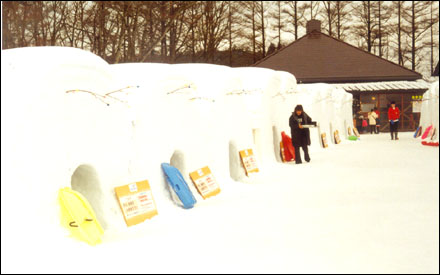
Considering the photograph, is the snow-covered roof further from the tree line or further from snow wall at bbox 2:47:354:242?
snow wall at bbox 2:47:354:242

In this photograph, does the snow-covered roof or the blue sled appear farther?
the snow-covered roof

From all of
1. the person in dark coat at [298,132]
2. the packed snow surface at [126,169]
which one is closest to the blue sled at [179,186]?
the packed snow surface at [126,169]

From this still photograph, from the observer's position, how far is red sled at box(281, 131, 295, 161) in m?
14.5

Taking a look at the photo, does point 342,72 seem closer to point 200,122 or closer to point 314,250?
point 200,122

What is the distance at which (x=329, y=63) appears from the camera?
33.6 m

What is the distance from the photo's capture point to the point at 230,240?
578 centimetres

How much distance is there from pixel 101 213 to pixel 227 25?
21.1 m

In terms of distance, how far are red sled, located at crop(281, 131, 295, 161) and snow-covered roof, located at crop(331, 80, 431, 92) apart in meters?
16.6

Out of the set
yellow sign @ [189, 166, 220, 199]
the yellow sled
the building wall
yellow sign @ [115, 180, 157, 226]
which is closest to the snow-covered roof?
the building wall

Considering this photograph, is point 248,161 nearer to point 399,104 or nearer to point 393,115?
point 393,115

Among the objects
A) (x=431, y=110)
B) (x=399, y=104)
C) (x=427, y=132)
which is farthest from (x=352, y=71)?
(x=427, y=132)

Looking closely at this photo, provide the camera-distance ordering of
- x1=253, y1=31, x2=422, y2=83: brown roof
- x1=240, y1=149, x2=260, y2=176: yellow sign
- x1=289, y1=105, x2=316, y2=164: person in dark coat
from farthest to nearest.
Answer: x1=253, y1=31, x2=422, y2=83: brown roof, x1=289, y1=105, x2=316, y2=164: person in dark coat, x1=240, y1=149, x2=260, y2=176: yellow sign

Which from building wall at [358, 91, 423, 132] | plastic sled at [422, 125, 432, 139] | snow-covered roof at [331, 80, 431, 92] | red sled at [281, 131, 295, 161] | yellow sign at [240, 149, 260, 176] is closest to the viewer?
yellow sign at [240, 149, 260, 176]

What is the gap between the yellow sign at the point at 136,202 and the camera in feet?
22.1
